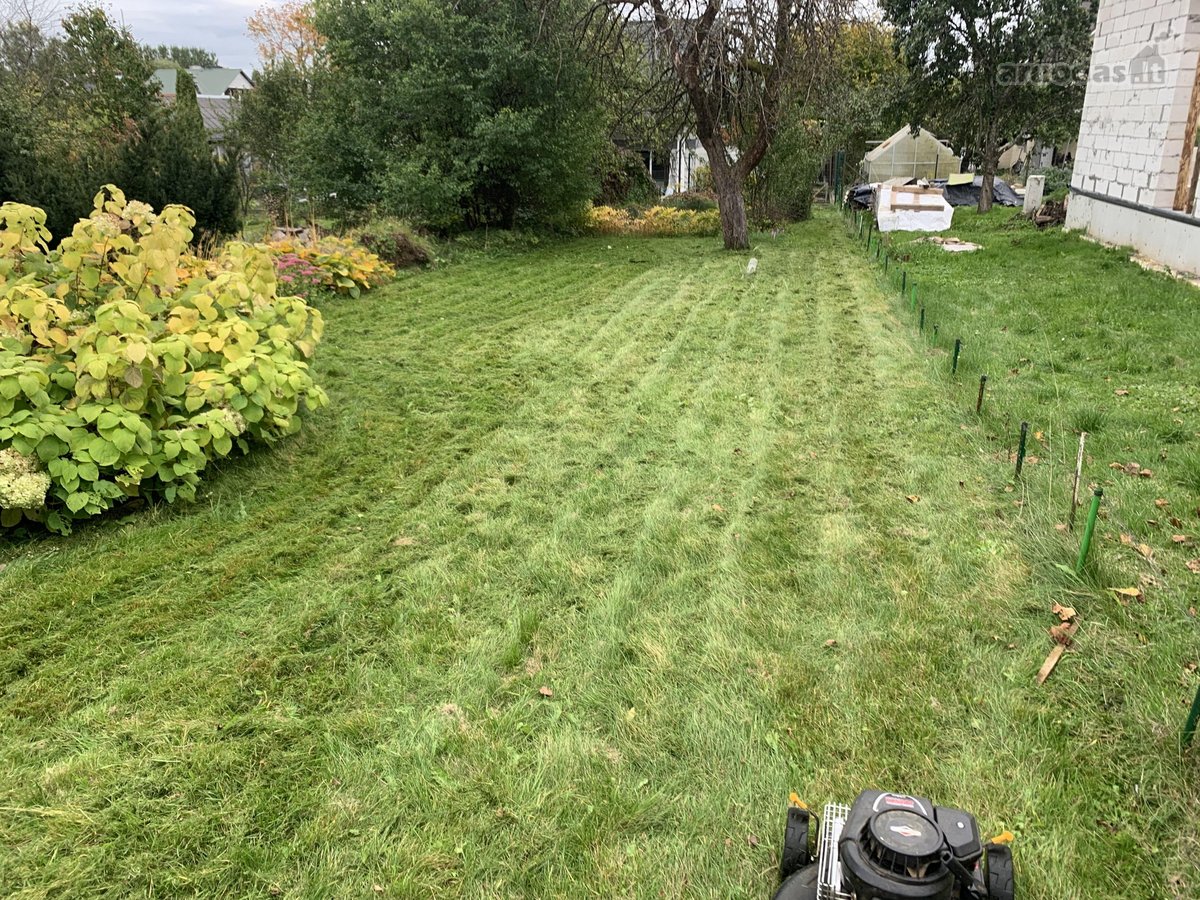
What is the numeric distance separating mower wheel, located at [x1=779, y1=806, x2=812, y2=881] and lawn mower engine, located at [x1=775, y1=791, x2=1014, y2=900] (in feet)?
0.09

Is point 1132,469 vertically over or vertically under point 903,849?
under

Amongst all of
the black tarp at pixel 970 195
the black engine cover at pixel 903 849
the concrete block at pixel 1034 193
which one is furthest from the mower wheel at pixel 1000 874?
the black tarp at pixel 970 195

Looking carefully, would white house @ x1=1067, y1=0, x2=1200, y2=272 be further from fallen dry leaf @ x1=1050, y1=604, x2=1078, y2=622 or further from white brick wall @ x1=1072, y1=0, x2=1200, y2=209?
fallen dry leaf @ x1=1050, y1=604, x2=1078, y2=622

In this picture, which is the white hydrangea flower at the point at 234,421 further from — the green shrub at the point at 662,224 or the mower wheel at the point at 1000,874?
the green shrub at the point at 662,224

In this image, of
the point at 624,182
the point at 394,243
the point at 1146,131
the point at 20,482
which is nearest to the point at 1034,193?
the point at 1146,131

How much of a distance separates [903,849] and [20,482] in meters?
3.73

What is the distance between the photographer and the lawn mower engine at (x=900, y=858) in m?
1.49

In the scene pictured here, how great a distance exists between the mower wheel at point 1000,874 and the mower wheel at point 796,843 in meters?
0.41

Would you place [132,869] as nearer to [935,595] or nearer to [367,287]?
[935,595]

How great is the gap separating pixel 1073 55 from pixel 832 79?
8.05 metres

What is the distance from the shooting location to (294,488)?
427cm

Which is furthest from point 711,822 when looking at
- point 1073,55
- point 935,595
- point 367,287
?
point 1073,55

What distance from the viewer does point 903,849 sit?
1501 millimetres

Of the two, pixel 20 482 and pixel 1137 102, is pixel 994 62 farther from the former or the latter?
pixel 20 482
